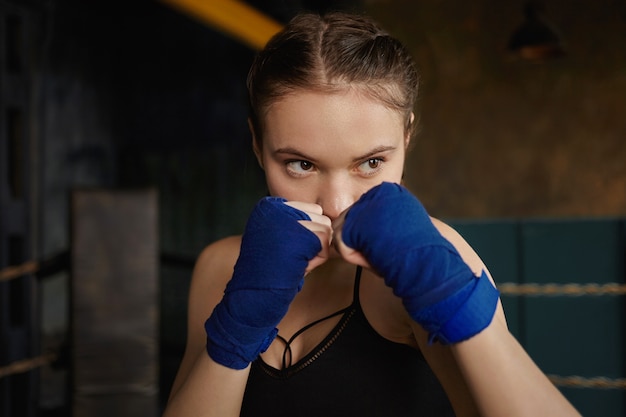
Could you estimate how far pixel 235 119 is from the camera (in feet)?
19.2

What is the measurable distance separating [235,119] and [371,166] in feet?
16.8

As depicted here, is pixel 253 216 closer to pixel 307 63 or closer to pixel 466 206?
pixel 307 63

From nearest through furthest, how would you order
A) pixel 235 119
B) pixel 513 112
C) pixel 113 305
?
pixel 113 305
pixel 513 112
pixel 235 119

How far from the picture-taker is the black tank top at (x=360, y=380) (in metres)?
0.86

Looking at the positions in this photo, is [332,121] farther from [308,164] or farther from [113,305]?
[113,305]

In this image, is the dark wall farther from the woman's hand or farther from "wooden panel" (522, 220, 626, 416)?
the woman's hand

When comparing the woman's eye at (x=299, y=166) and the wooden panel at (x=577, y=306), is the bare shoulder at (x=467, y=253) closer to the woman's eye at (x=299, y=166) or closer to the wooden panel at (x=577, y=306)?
the woman's eye at (x=299, y=166)

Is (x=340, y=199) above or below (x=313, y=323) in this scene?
above

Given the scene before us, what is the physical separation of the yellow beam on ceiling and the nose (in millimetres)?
2143

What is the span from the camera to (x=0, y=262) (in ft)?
7.94

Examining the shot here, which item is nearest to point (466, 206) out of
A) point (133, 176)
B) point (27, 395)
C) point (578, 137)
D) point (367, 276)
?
point (578, 137)

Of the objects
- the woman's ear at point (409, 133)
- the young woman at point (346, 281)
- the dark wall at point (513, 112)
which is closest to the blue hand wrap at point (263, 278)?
the young woman at point (346, 281)

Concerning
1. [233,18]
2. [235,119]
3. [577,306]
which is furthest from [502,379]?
[235,119]

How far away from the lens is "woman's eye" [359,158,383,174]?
0.83 meters
